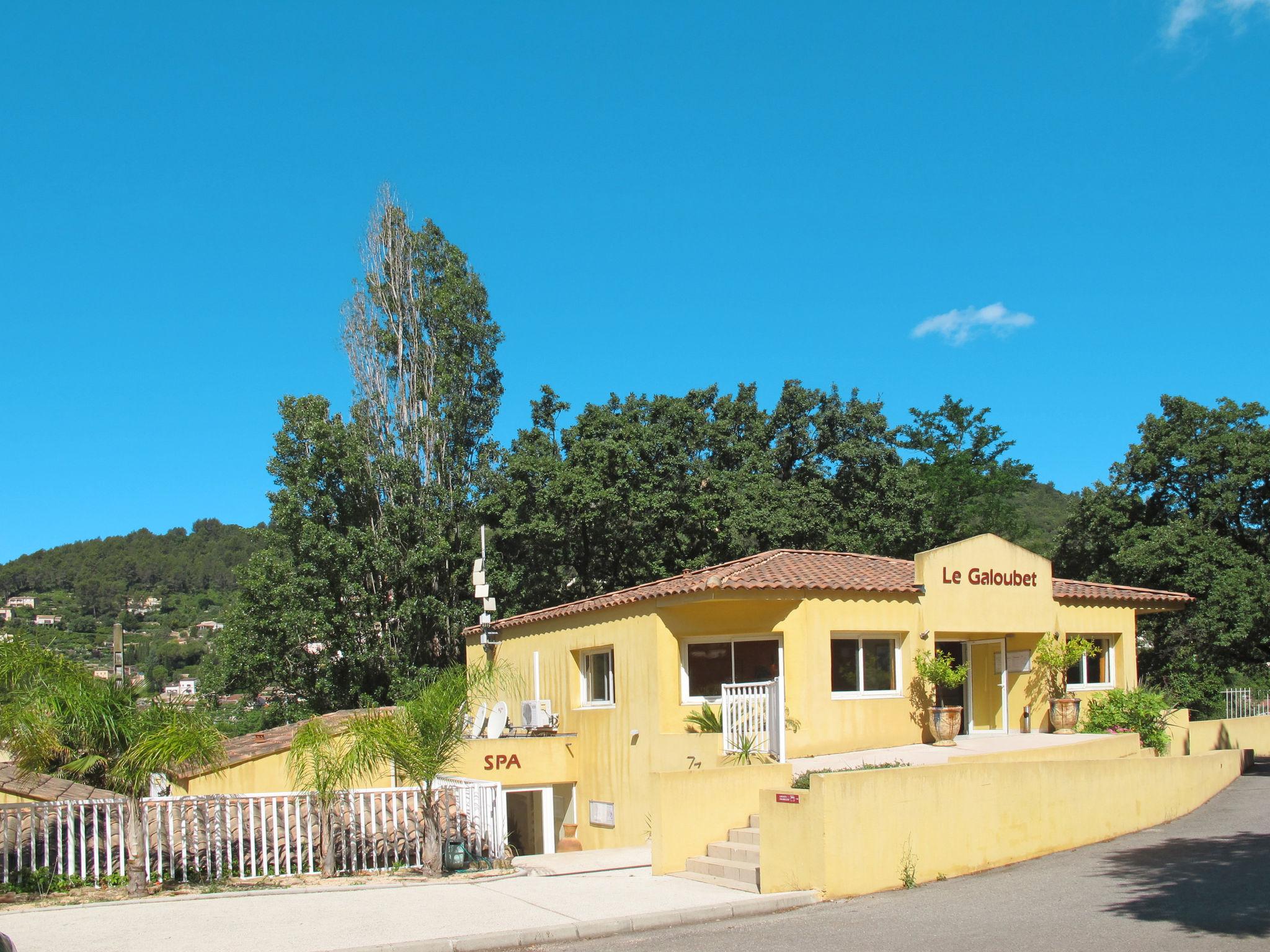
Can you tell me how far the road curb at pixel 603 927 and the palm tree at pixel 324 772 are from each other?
3.65 m

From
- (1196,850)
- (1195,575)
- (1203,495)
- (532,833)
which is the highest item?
(1203,495)

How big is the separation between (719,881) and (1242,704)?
24201 millimetres

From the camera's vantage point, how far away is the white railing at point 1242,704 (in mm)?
30500

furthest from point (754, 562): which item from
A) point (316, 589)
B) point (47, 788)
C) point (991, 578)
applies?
point (316, 589)

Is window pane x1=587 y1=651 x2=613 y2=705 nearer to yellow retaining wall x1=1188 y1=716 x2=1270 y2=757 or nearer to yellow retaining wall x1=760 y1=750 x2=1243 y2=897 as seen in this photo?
yellow retaining wall x1=760 y1=750 x2=1243 y2=897

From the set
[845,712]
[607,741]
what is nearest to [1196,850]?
[845,712]

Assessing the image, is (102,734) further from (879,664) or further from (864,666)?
(879,664)

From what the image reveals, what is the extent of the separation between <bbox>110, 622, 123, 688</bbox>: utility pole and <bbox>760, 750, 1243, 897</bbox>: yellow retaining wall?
7573mm

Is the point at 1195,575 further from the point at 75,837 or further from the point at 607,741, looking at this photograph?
the point at 75,837

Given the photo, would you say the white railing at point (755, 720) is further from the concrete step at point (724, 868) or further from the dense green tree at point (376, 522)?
the dense green tree at point (376, 522)

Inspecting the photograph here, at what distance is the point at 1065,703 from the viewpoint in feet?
69.7

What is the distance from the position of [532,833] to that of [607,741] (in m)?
3.56

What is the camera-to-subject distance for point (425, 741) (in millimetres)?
13219

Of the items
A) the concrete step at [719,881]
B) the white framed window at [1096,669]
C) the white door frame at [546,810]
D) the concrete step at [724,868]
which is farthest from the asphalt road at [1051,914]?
the white door frame at [546,810]
